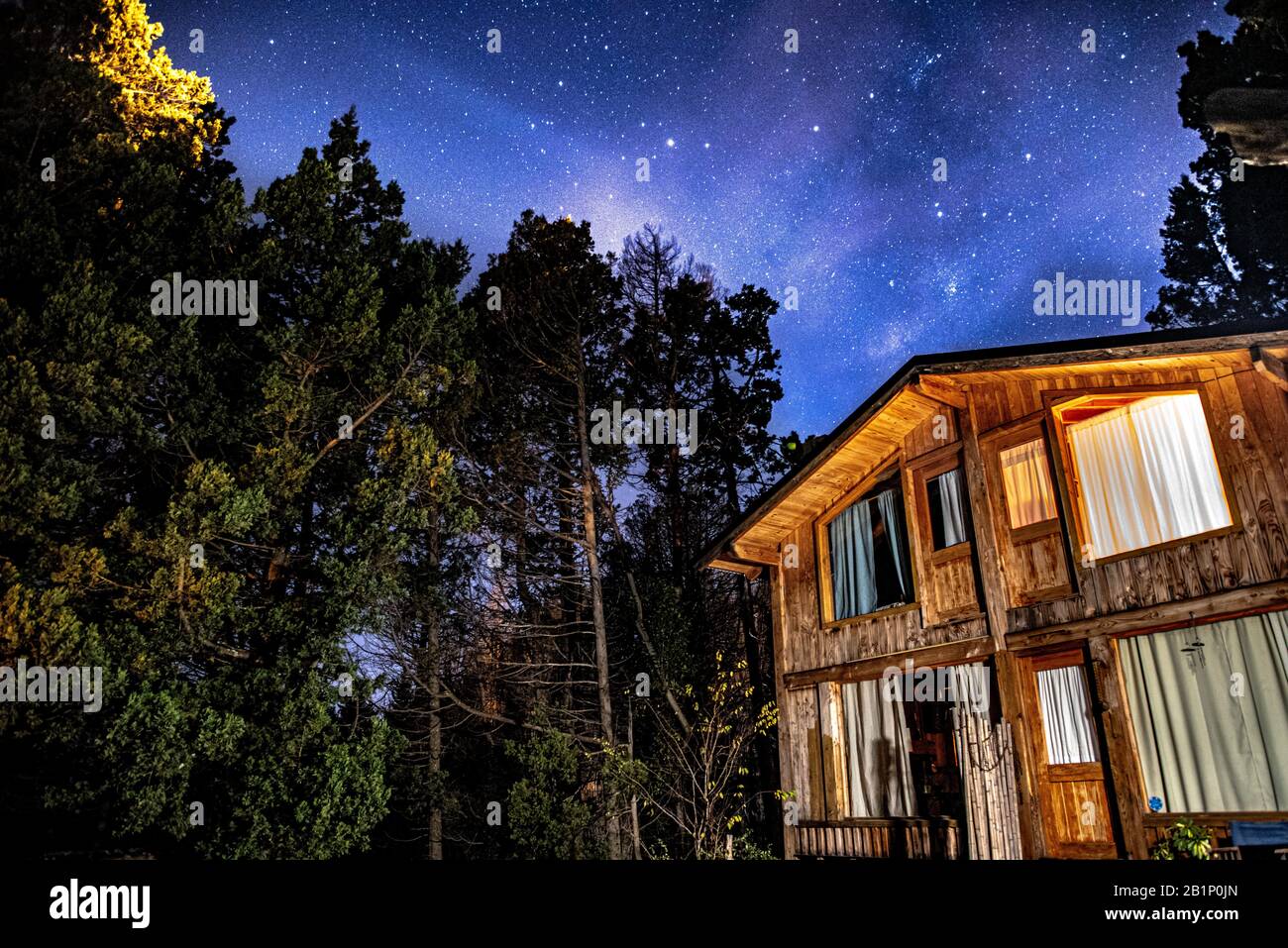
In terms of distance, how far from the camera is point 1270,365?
7.79 meters

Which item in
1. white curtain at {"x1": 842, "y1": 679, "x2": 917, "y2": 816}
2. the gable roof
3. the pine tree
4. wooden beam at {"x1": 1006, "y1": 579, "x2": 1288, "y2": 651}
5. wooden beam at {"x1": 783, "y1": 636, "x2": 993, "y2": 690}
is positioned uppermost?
the pine tree

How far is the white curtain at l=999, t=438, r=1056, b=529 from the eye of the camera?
1002 centimetres

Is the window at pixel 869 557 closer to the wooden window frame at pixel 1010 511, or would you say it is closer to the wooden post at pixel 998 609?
the wooden post at pixel 998 609

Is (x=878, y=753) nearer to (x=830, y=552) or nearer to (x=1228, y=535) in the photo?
(x=830, y=552)

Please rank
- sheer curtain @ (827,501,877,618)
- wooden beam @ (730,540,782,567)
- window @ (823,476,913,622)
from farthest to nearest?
wooden beam @ (730,540,782,567) → sheer curtain @ (827,501,877,618) → window @ (823,476,913,622)

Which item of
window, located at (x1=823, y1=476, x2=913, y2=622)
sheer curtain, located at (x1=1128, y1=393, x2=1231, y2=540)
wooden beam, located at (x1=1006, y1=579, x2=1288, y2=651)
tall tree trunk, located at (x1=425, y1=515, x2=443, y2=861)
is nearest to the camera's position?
wooden beam, located at (x1=1006, y1=579, x2=1288, y2=651)

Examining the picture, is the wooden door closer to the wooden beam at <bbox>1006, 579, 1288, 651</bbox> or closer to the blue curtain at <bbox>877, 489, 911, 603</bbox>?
the wooden beam at <bbox>1006, 579, 1288, 651</bbox>

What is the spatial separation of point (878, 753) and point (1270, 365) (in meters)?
7.04

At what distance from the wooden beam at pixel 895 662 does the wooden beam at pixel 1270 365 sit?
441 cm

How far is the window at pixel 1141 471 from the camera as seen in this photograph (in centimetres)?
860

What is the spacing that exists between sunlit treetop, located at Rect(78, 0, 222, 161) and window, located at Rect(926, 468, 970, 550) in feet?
61.5

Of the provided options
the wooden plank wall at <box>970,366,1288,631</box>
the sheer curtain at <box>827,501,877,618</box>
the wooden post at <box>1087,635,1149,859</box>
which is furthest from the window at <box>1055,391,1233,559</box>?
the sheer curtain at <box>827,501,877,618</box>

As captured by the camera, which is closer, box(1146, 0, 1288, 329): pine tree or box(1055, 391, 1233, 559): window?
box(1055, 391, 1233, 559): window

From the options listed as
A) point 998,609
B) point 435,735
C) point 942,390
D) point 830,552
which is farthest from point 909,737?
point 435,735
